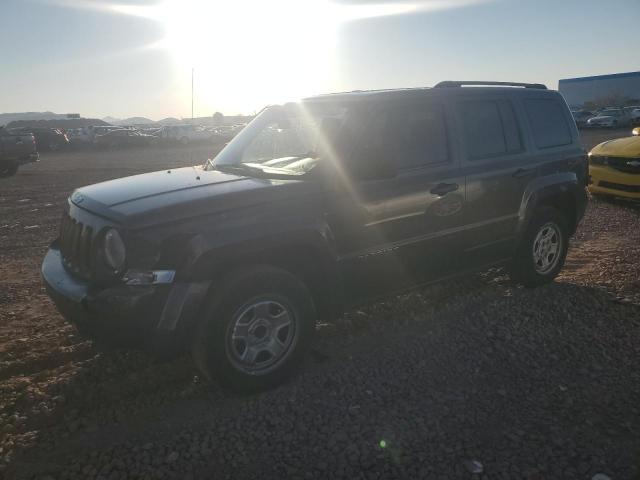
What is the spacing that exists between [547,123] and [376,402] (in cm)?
347

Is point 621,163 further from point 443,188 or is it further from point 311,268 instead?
point 311,268

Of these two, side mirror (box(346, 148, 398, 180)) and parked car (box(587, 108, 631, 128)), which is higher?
parked car (box(587, 108, 631, 128))

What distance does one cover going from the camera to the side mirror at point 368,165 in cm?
358

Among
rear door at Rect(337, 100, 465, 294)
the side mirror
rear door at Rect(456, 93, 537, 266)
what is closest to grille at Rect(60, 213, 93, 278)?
rear door at Rect(337, 100, 465, 294)

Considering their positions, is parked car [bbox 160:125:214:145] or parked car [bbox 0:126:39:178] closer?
parked car [bbox 0:126:39:178]

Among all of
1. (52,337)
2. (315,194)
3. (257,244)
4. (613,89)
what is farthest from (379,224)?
(613,89)

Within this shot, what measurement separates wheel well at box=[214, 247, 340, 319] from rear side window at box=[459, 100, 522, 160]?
1.74 metres

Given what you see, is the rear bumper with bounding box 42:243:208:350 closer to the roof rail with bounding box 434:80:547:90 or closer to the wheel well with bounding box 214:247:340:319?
the wheel well with bounding box 214:247:340:319

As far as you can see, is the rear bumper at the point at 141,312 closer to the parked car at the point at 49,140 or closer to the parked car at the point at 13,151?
the parked car at the point at 13,151

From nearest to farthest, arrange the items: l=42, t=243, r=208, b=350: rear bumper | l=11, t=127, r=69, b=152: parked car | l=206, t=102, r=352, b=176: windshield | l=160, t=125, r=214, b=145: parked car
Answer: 1. l=42, t=243, r=208, b=350: rear bumper
2. l=206, t=102, r=352, b=176: windshield
3. l=11, t=127, r=69, b=152: parked car
4. l=160, t=125, r=214, b=145: parked car

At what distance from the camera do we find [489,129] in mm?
4605

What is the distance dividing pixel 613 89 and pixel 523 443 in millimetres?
93650

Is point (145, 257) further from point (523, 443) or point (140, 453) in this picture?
point (523, 443)

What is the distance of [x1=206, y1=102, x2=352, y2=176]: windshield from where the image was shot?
3791 mm
